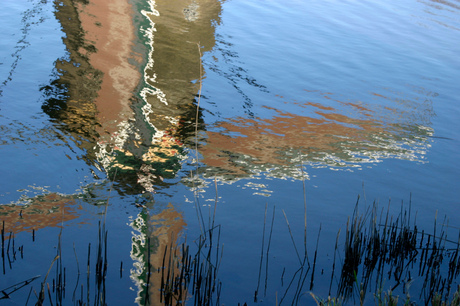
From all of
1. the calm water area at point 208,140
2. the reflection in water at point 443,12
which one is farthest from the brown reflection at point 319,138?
the reflection in water at point 443,12

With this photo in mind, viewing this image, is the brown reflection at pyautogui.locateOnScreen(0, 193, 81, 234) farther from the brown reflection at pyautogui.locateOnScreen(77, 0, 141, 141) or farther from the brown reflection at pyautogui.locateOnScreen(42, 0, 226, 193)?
the brown reflection at pyautogui.locateOnScreen(77, 0, 141, 141)

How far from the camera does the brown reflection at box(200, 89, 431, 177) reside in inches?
214

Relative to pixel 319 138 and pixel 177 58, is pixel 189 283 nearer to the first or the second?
pixel 319 138

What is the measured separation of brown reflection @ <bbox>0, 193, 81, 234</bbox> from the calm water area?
14mm

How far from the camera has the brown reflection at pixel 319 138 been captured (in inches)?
214

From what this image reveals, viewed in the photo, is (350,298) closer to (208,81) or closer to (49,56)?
(208,81)

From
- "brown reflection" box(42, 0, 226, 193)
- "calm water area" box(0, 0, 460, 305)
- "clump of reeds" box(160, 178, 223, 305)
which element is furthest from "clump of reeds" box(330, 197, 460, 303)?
"brown reflection" box(42, 0, 226, 193)

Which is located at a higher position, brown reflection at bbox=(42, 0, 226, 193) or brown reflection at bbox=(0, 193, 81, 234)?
brown reflection at bbox=(42, 0, 226, 193)

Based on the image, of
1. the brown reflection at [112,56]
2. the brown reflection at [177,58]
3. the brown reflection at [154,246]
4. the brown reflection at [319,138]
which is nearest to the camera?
the brown reflection at [154,246]

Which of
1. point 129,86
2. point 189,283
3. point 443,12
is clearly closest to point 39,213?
point 189,283

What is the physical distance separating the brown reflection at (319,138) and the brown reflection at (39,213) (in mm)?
1483

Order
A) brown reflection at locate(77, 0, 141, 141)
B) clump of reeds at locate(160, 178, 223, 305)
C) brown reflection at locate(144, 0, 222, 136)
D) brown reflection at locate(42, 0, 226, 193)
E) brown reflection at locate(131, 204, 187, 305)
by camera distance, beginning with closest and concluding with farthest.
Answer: clump of reeds at locate(160, 178, 223, 305), brown reflection at locate(131, 204, 187, 305), brown reflection at locate(42, 0, 226, 193), brown reflection at locate(77, 0, 141, 141), brown reflection at locate(144, 0, 222, 136)

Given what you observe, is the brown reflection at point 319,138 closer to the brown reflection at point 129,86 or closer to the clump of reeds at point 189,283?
the brown reflection at point 129,86

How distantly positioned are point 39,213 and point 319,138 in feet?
10.9
